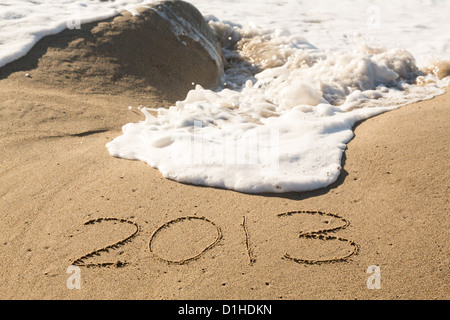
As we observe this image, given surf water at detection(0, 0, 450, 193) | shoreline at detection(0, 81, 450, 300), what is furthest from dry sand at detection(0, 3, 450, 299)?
surf water at detection(0, 0, 450, 193)

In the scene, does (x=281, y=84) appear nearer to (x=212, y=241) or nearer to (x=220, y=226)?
(x=220, y=226)

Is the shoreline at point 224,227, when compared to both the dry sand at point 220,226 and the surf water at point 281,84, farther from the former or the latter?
the surf water at point 281,84

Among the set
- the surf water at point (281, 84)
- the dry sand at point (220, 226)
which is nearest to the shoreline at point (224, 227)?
the dry sand at point (220, 226)

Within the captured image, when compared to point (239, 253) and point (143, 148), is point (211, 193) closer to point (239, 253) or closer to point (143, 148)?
point (239, 253)

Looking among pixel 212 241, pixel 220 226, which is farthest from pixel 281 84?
pixel 212 241

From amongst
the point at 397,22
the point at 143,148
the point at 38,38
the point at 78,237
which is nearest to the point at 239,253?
the point at 78,237

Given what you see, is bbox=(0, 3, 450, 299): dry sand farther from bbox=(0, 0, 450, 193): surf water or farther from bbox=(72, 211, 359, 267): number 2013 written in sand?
bbox=(0, 0, 450, 193): surf water
